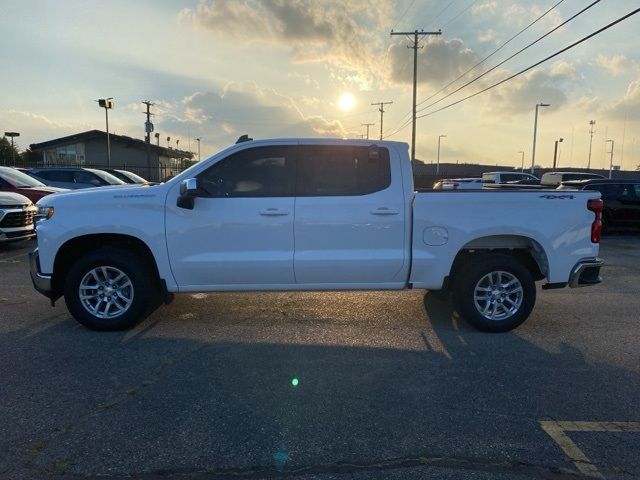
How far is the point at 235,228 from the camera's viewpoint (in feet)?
16.1

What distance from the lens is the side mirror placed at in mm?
4719

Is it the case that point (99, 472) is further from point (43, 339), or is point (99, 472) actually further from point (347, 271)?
point (347, 271)

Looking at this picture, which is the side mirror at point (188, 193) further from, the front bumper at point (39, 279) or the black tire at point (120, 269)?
the front bumper at point (39, 279)

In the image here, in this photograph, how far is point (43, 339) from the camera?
4840 mm

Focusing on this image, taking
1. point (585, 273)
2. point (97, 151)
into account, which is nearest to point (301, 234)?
point (585, 273)

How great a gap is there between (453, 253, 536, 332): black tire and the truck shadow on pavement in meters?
0.22

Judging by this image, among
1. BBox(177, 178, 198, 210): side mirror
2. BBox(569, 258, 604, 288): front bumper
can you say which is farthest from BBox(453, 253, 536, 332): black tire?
BBox(177, 178, 198, 210): side mirror

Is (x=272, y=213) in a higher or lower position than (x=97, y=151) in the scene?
lower

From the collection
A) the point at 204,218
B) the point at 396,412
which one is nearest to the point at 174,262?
the point at 204,218

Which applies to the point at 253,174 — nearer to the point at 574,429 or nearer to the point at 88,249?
the point at 88,249

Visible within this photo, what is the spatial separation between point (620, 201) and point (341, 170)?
12647 mm

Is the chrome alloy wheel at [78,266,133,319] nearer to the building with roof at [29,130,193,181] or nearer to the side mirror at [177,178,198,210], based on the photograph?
the side mirror at [177,178,198,210]

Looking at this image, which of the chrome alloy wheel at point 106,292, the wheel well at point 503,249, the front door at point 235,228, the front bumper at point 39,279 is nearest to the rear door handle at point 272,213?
the front door at point 235,228

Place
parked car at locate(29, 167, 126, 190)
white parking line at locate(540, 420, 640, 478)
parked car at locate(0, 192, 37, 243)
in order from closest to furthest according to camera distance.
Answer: white parking line at locate(540, 420, 640, 478) → parked car at locate(0, 192, 37, 243) → parked car at locate(29, 167, 126, 190)
